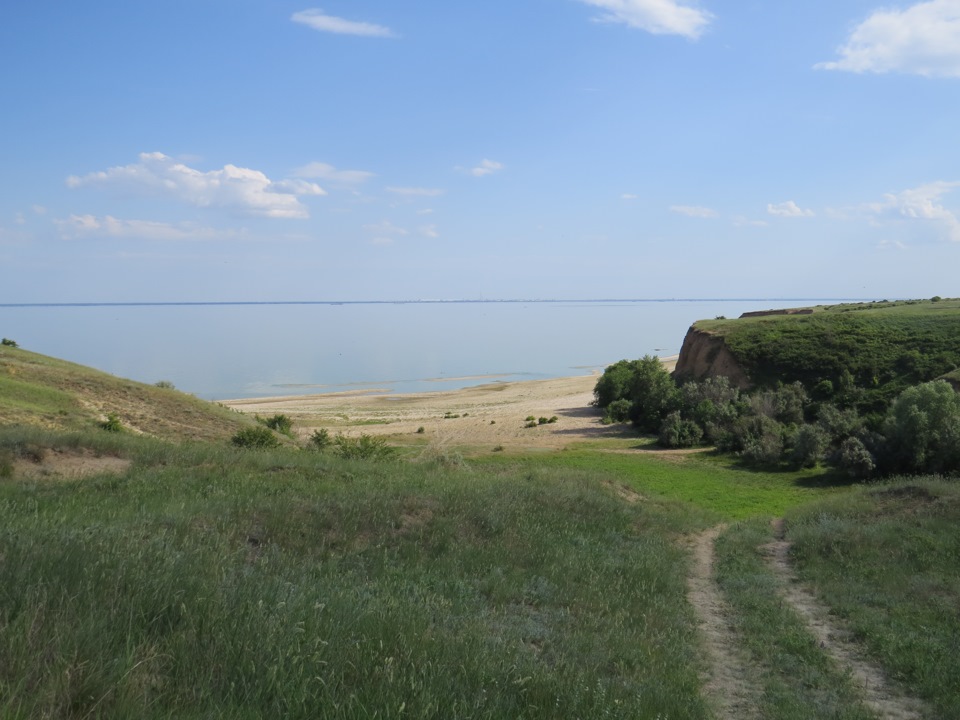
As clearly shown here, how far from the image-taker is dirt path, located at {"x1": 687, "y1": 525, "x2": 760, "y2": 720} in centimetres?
662

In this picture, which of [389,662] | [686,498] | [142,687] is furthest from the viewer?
[686,498]

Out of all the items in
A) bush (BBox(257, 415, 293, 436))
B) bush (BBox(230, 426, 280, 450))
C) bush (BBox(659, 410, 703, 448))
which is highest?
bush (BBox(230, 426, 280, 450))

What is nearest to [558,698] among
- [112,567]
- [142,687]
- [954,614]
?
[142,687]

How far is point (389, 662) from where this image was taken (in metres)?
4.30

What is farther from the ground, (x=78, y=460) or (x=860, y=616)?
(x=78, y=460)

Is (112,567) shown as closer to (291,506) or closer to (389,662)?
(389,662)

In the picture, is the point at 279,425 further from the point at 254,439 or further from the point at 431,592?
the point at 431,592

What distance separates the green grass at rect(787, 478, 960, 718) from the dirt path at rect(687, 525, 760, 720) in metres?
1.62

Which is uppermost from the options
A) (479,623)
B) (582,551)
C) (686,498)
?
(479,623)

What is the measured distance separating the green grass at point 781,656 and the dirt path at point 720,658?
0.12 metres

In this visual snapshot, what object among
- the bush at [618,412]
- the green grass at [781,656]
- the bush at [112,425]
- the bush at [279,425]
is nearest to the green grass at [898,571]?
the green grass at [781,656]

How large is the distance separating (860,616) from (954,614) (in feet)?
3.85

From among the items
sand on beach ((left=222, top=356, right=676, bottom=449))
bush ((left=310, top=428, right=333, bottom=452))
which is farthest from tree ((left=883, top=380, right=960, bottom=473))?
bush ((left=310, top=428, right=333, bottom=452))

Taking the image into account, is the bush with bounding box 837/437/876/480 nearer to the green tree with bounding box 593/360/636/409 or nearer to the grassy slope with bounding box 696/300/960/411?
the grassy slope with bounding box 696/300/960/411
